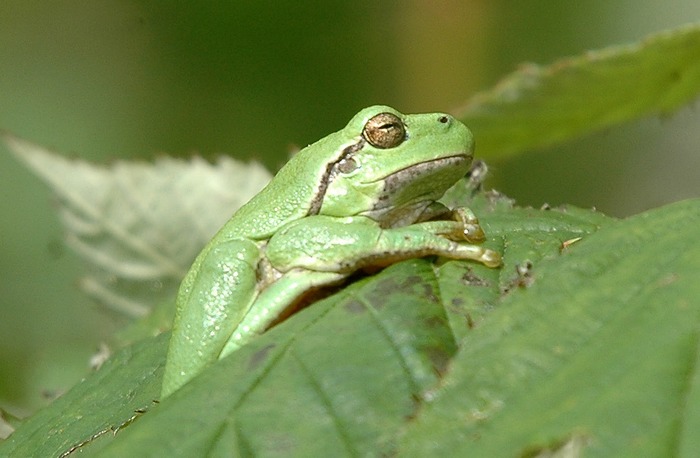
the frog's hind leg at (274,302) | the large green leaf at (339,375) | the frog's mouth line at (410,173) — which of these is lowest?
the large green leaf at (339,375)

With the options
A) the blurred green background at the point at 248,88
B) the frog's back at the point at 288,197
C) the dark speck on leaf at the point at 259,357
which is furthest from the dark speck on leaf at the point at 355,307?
the blurred green background at the point at 248,88

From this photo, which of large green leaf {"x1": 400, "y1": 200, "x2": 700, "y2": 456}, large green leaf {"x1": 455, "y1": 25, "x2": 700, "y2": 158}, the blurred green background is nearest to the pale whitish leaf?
the blurred green background

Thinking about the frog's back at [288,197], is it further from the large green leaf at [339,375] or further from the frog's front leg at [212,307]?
the large green leaf at [339,375]

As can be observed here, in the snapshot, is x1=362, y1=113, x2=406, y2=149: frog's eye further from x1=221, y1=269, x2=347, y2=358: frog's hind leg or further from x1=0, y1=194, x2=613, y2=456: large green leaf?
x1=0, y1=194, x2=613, y2=456: large green leaf

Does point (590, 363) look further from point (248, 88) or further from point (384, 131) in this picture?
point (248, 88)

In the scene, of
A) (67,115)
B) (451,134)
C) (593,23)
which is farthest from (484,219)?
(67,115)

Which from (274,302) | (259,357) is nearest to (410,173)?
(274,302)
